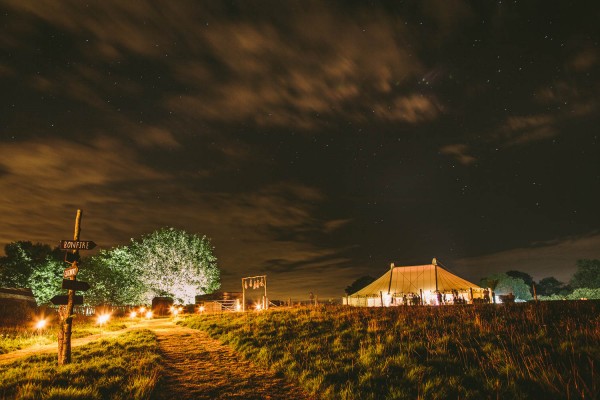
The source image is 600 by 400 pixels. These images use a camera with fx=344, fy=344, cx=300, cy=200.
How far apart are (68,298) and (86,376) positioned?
10.4 feet

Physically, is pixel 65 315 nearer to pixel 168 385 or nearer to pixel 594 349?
pixel 168 385

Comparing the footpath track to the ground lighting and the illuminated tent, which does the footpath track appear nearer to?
the ground lighting

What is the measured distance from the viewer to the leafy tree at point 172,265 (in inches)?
1868

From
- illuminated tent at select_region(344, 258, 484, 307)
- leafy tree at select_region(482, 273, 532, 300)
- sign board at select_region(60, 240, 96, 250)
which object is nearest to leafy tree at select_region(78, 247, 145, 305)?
illuminated tent at select_region(344, 258, 484, 307)

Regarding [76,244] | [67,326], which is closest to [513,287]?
[67,326]

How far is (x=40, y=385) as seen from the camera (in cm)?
695

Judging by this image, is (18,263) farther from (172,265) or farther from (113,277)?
(172,265)

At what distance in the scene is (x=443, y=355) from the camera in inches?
314

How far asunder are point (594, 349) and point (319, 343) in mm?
6607

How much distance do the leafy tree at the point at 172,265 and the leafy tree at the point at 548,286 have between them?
111141 millimetres


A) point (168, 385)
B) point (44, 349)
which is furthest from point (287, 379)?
point (44, 349)

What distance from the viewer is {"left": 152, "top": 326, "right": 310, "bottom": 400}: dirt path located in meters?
6.79

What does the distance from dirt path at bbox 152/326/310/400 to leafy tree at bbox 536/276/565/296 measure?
12912 cm

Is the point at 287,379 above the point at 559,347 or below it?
below
